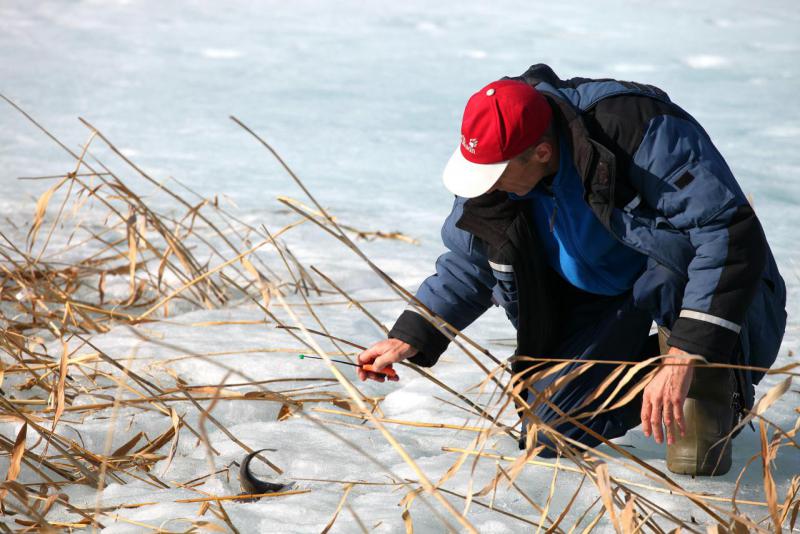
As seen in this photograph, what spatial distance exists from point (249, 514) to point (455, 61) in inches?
279

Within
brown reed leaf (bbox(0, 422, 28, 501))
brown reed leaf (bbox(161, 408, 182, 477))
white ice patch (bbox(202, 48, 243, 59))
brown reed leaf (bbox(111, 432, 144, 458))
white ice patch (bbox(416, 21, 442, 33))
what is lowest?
brown reed leaf (bbox(111, 432, 144, 458))

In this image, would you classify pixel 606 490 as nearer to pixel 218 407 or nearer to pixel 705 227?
pixel 705 227

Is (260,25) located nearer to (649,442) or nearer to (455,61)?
(455,61)

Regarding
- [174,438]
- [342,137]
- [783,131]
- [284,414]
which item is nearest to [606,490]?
[174,438]

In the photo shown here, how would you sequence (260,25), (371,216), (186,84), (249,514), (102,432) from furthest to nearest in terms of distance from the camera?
1. (260,25)
2. (186,84)
3. (371,216)
4. (102,432)
5. (249,514)

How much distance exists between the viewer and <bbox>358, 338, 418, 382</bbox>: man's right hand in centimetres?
193

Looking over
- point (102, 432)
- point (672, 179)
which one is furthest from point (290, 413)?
point (672, 179)

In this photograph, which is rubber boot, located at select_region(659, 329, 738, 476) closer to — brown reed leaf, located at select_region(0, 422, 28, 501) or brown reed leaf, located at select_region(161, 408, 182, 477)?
brown reed leaf, located at select_region(161, 408, 182, 477)

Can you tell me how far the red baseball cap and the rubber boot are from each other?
0.56m

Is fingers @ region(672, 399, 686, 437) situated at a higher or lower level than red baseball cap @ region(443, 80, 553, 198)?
lower

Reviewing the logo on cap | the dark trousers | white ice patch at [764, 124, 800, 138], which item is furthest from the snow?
the logo on cap

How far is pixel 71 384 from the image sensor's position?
2.22 m

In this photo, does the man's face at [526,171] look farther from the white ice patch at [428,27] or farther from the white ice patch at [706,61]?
the white ice patch at [428,27]

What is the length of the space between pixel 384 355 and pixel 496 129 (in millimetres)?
559
